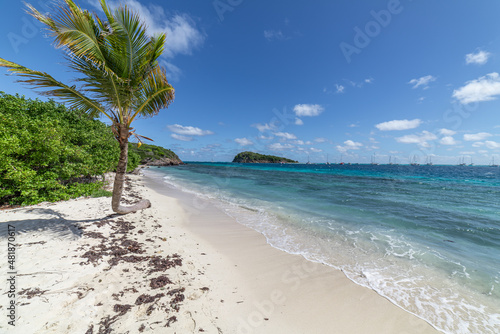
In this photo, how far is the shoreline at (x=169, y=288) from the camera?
307 centimetres

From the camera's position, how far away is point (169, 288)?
397 cm

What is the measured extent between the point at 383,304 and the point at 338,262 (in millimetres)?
1754

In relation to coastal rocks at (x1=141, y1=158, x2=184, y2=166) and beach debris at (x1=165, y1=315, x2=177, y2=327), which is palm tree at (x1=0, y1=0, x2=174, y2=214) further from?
coastal rocks at (x1=141, y1=158, x2=184, y2=166)

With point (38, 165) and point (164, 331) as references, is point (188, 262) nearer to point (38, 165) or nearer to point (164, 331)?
point (164, 331)

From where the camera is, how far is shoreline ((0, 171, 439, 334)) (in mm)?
3070

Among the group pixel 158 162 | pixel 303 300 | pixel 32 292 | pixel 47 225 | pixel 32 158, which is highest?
pixel 158 162

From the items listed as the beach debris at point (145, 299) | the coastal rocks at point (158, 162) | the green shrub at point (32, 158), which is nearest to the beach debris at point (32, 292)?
the beach debris at point (145, 299)

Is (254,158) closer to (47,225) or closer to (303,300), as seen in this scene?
(47,225)

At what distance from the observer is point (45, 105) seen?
1206cm

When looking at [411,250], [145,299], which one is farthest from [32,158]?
[411,250]

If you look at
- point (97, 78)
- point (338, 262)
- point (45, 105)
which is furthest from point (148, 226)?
point (45, 105)

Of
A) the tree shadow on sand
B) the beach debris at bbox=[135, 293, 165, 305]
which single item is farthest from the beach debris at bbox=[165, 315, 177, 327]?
the tree shadow on sand

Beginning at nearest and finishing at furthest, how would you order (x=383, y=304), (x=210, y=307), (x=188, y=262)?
(x=210, y=307), (x=383, y=304), (x=188, y=262)
